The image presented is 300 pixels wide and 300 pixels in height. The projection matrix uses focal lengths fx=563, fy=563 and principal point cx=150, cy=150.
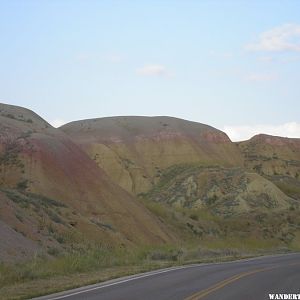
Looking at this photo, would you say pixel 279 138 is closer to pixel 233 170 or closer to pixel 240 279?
pixel 233 170

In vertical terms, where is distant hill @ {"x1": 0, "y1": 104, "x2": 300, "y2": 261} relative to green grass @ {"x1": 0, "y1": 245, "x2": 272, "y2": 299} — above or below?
above

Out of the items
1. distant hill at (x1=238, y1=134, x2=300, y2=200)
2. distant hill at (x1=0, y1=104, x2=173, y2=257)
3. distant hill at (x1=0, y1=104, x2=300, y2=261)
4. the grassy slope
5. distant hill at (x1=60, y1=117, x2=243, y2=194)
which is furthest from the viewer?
distant hill at (x1=238, y1=134, x2=300, y2=200)

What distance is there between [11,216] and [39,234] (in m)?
1.79

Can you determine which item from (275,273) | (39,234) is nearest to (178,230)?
(39,234)

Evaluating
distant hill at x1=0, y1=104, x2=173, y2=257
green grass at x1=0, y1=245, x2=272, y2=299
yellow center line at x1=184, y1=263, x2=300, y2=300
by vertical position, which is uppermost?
distant hill at x1=0, y1=104, x2=173, y2=257

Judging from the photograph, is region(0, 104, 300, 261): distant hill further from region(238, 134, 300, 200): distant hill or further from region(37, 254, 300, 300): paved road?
region(37, 254, 300, 300): paved road

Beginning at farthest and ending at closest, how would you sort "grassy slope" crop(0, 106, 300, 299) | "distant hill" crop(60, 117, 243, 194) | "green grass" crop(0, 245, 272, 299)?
"distant hill" crop(60, 117, 243, 194) < "grassy slope" crop(0, 106, 300, 299) < "green grass" crop(0, 245, 272, 299)

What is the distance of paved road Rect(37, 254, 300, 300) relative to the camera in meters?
13.6

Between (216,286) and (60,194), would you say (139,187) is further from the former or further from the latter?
(216,286)

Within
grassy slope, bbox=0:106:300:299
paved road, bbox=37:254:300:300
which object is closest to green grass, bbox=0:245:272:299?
grassy slope, bbox=0:106:300:299

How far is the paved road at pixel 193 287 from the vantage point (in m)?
13.6

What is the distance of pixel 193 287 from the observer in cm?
1557

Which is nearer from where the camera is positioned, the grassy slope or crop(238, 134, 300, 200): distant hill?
the grassy slope

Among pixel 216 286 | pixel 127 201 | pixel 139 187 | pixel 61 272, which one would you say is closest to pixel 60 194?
pixel 127 201
